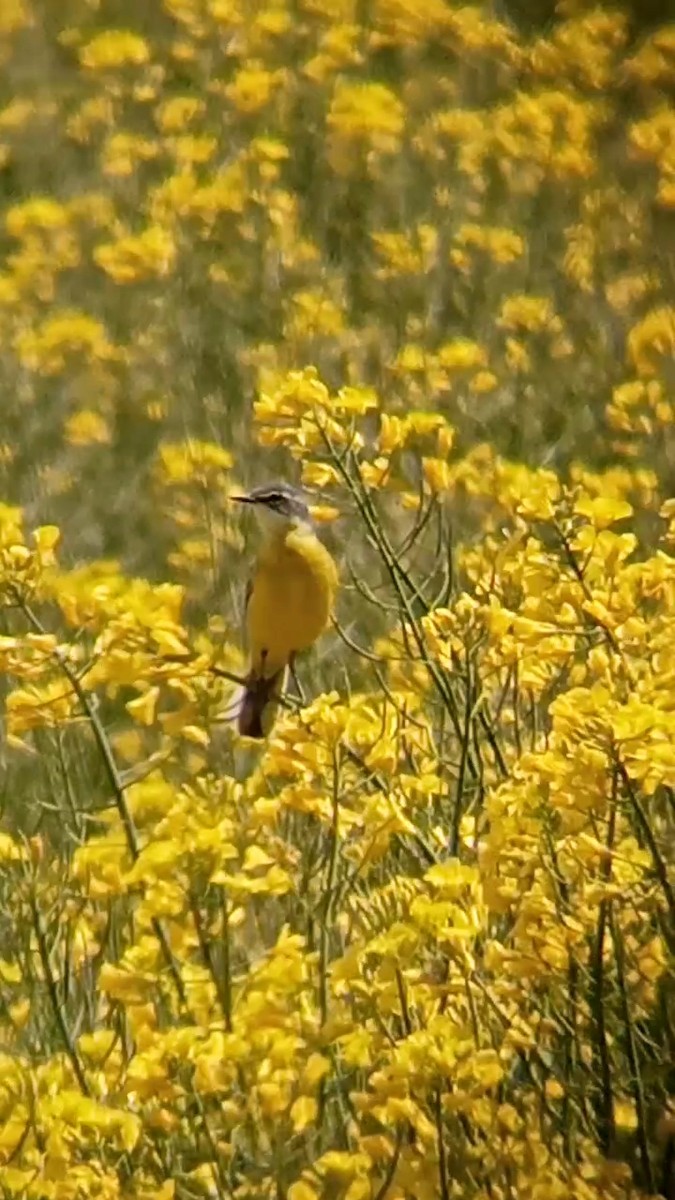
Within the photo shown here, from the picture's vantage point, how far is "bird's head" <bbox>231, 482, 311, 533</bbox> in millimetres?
1632

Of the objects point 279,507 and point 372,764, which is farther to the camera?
point 279,507

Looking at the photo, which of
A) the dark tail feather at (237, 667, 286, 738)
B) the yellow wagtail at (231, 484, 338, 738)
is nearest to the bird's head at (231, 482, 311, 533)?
the yellow wagtail at (231, 484, 338, 738)

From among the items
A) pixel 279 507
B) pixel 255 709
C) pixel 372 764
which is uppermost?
pixel 279 507

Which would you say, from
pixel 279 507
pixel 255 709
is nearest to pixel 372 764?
pixel 255 709

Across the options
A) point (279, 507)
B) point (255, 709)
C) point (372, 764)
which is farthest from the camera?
point (279, 507)

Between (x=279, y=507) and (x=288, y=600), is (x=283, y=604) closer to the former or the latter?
(x=288, y=600)

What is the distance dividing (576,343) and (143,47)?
0.93 metres

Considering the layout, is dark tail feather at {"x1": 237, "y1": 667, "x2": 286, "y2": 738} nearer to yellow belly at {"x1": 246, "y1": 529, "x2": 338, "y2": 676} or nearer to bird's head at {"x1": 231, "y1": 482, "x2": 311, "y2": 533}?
yellow belly at {"x1": 246, "y1": 529, "x2": 338, "y2": 676}

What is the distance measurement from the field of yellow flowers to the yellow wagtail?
0.20 feet

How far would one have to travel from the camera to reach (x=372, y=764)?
1169 millimetres

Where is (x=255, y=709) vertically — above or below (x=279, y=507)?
below

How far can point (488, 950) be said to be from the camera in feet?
3.49

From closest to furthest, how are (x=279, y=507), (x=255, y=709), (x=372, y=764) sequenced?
(x=372, y=764) → (x=255, y=709) → (x=279, y=507)

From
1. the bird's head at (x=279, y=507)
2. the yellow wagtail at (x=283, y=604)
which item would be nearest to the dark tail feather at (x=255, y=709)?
the yellow wagtail at (x=283, y=604)
